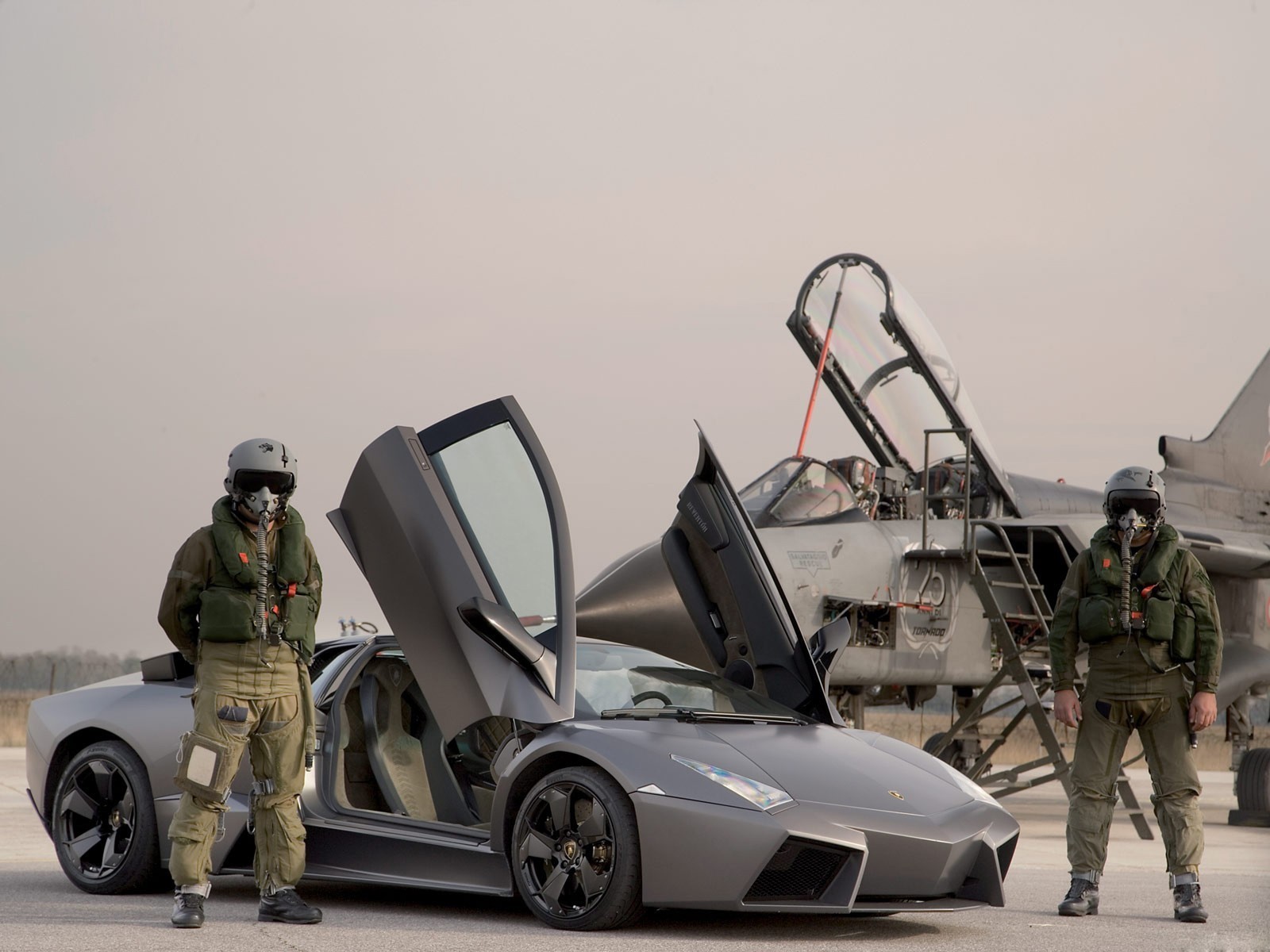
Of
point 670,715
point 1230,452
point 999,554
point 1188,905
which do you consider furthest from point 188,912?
point 1230,452

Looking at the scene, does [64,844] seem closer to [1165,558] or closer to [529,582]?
[529,582]

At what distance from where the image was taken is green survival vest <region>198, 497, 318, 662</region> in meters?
5.89

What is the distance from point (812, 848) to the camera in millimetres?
5594

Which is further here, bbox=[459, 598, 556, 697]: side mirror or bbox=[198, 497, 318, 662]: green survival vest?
bbox=[459, 598, 556, 697]: side mirror

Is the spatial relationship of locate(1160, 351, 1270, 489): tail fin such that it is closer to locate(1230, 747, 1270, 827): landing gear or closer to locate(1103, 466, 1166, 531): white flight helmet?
locate(1230, 747, 1270, 827): landing gear

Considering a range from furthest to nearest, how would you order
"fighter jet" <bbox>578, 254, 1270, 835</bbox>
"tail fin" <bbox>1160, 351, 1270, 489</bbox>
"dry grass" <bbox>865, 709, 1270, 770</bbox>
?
"dry grass" <bbox>865, 709, 1270, 770</bbox>
"tail fin" <bbox>1160, 351, 1270, 489</bbox>
"fighter jet" <bbox>578, 254, 1270, 835</bbox>

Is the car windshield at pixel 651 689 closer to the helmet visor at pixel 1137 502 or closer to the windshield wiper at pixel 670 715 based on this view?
the windshield wiper at pixel 670 715

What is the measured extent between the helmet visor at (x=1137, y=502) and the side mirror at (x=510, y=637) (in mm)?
2589

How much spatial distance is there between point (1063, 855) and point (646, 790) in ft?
19.2

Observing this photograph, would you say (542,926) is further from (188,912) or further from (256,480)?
(256,480)

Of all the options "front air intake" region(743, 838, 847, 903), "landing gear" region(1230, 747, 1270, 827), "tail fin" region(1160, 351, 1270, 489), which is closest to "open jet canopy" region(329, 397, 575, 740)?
"front air intake" region(743, 838, 847, 903)

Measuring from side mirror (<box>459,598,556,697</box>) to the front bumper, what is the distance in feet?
2.69

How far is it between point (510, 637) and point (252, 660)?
1.01m

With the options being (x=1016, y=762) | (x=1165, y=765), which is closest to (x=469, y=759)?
(x=1165, y=765)
